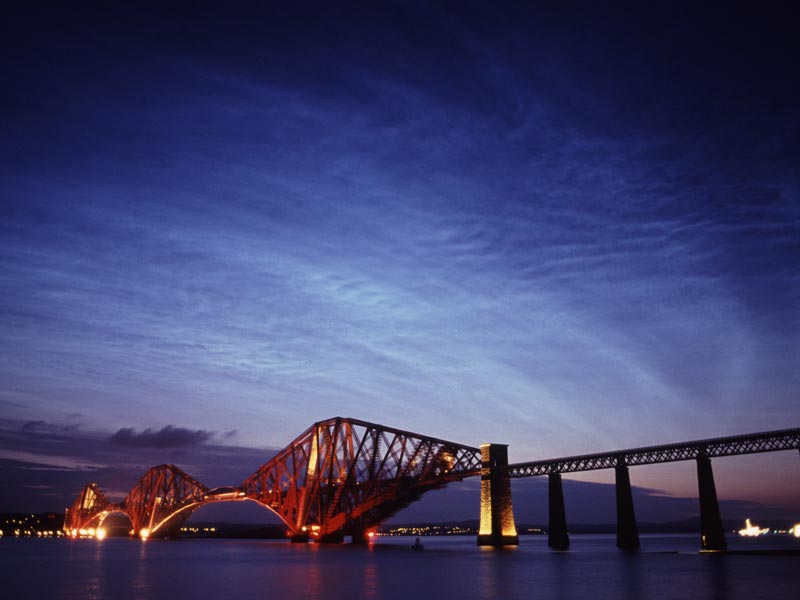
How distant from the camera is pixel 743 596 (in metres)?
32.0

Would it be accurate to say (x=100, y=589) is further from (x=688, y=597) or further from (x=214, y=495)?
(x=214, y=495)

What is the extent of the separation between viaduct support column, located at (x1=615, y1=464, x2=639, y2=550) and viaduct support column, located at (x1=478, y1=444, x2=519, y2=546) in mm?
15595

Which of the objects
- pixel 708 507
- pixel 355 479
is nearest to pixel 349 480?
pixel 355 479

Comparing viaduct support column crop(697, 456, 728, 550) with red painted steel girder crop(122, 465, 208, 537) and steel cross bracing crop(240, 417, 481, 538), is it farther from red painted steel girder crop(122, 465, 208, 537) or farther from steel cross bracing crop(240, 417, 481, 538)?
red painted steel girder crop(122, 465, 208, 537)

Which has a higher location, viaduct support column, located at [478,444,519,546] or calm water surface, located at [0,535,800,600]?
viaduct support column, located at [478,444,519,546]

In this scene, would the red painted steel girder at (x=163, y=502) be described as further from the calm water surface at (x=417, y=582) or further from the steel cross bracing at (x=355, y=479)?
the calm water surface at (x=417, y=582)

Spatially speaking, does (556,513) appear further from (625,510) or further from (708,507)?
(708,507)

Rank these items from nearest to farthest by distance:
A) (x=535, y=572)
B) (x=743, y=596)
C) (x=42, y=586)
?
1. (x=743, y=596)
2. (x=42, y=586)
3. (x=535, y=572)

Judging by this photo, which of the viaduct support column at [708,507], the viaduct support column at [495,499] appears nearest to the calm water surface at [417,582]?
the viaduct support column at [708,507]

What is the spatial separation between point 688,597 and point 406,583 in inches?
651

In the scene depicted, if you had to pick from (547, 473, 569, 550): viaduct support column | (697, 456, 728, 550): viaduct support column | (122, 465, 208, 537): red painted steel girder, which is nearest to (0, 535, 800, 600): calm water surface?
(697, 456, 728, 550): viaduct support column

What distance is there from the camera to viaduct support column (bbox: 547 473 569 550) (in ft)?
270

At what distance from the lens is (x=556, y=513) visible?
278 feet

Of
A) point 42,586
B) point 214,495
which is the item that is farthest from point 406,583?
point 214,495
